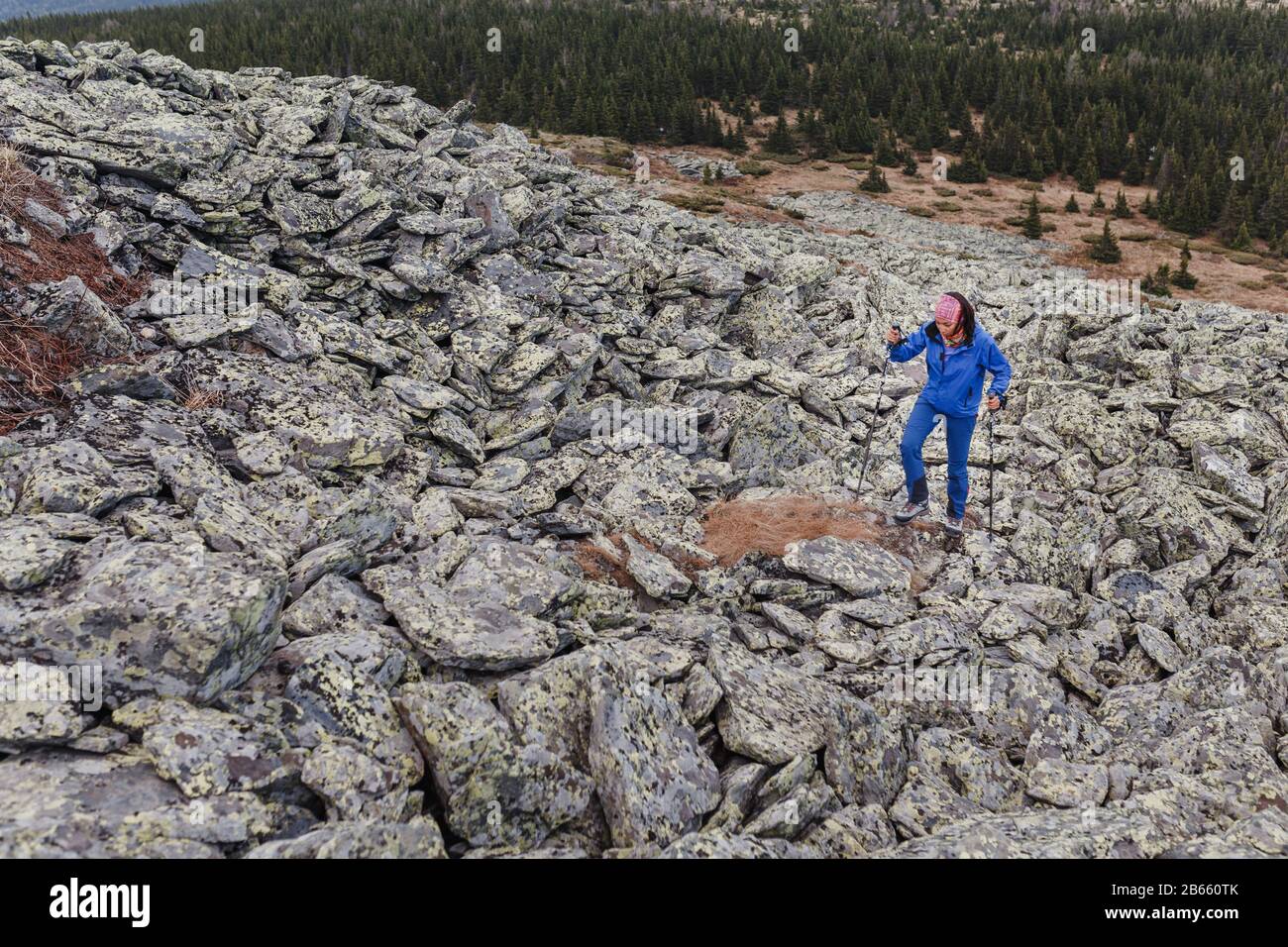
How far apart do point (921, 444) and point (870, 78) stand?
84160 mm

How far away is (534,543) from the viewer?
31.5 ft

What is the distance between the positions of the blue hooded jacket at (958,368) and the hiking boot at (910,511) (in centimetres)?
159

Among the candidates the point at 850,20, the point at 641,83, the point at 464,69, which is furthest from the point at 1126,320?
the point at 850,20

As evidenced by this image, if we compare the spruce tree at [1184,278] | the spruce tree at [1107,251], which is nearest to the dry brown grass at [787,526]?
the spruce tree at [1184,278]

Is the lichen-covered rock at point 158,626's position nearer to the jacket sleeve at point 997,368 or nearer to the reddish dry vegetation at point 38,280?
the reddish dry vegetation at point 38,280

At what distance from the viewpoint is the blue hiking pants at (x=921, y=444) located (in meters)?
10.4

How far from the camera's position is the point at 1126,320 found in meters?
17.9

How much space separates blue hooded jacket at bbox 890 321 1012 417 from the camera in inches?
382

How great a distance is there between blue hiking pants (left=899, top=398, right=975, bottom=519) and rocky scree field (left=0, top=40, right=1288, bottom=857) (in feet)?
2.12

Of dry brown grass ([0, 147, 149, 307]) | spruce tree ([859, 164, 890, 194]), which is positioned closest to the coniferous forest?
spruce tree ([859, 164, 890, 194])

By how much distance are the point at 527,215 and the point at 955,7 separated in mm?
144557

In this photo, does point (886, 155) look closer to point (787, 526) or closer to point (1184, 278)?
point (1184, 278)

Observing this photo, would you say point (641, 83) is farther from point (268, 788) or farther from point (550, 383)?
point (268, 788)

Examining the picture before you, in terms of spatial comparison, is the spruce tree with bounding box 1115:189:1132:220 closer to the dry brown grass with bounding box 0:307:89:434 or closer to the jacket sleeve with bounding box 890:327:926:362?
the jacket sleeve with bounding box 890:327:926:362
